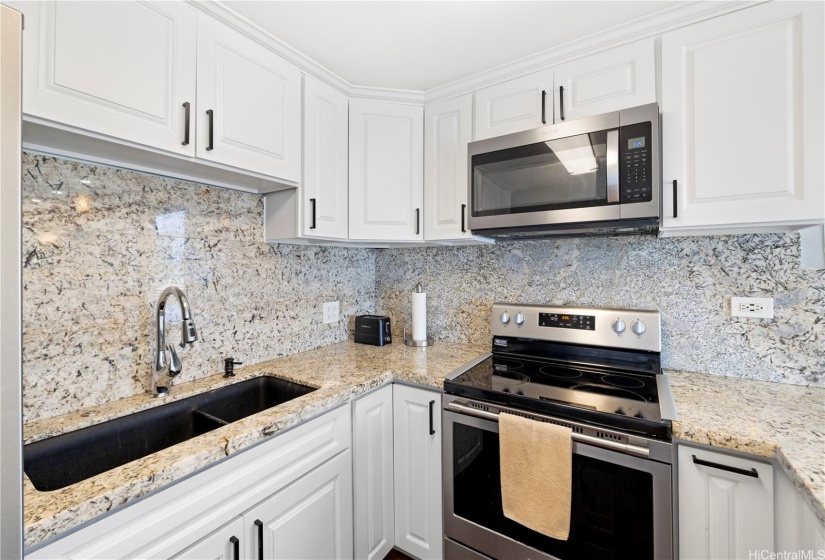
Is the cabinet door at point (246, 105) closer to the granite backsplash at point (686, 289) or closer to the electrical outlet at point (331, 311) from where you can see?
the electrical outlet at point (331, 311)

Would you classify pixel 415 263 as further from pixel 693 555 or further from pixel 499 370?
pixel 693 555

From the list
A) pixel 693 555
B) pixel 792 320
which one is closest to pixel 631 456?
pixel 693 555

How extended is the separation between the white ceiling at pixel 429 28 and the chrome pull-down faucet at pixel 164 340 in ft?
3.56

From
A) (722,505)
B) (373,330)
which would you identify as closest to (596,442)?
(722,505)

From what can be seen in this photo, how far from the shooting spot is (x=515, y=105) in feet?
5.43

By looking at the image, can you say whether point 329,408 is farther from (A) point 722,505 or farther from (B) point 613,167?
(B) point 613,167

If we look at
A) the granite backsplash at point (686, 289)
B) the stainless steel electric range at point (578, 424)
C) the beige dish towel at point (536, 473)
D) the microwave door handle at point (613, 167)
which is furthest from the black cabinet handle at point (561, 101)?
the beige dish towel at point (536, 473)

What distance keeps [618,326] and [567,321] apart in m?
0.21

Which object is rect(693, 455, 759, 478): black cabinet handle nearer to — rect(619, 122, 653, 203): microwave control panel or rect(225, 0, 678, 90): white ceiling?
rect(619, 122, 653, 203): microwave control panel

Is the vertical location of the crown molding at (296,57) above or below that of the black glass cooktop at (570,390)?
above

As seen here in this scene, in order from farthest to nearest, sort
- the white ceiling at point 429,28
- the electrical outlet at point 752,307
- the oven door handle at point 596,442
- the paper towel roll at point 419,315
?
the paper towel roll at point 419,315 < the electrical outlet at point 752,307 < the white ceiling at point 429,28 < the oven door handle at point 596,442

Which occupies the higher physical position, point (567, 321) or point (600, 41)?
point (600, 41)

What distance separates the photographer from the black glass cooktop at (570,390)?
3.78ft

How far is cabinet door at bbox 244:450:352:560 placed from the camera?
1110 millimetres
